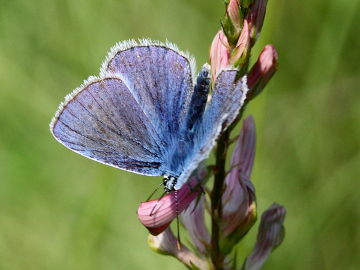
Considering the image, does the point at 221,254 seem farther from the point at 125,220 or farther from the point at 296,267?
the point at 125,220

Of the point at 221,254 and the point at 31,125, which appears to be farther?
the point at 31,125

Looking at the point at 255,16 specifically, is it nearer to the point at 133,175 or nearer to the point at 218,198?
the point at 218,198

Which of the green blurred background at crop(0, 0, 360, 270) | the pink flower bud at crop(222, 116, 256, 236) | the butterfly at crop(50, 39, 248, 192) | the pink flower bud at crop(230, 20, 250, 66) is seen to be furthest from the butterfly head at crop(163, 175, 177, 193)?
the green blurred background at crop(0, 0, 360, 270)

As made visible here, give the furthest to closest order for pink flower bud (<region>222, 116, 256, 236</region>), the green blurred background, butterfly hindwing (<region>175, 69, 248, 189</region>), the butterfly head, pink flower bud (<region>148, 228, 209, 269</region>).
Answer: the green blurred background
pink flower bud (<region>148, 228, 209, 269</region>)
pink flower bud (<region>222, 116, 256, 236</region>)
the butterfly head
butterfly hindwing (<region>175, 69, 248, 189</region>)

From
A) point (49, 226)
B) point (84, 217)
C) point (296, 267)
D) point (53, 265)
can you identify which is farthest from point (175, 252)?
point (49, 226)

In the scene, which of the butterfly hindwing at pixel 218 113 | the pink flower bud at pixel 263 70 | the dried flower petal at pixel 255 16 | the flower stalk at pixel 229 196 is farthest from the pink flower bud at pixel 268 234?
the dried flower petal at pixel 255 16

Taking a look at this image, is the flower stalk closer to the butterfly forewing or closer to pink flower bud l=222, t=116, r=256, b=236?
pink flower bud l=222, t=116, r=256, b=236
